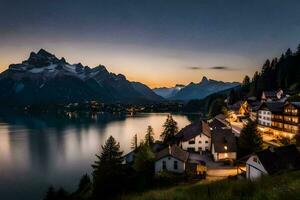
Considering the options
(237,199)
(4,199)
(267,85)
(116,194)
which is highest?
(267,85)

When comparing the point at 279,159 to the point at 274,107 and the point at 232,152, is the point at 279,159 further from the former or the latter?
the point at 274,107

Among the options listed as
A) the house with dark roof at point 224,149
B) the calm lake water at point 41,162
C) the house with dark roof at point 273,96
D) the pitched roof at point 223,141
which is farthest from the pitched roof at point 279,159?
the house with dark roof at point 273,96

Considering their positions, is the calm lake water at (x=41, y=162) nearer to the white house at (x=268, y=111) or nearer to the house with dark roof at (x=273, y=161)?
the house with dark roof at (x=273, y=161)

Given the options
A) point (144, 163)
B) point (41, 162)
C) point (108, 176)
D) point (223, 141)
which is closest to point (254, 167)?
point (144, 163)

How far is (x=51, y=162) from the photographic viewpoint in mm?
→ 78000

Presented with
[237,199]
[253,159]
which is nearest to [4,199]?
[253,159]

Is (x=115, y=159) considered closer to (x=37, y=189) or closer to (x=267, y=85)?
(x=37, y=189)

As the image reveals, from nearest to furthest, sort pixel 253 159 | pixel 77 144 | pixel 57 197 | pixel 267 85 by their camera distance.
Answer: pixel 253 159, pixel 57 197, pixel 77 144, pixel 267 85

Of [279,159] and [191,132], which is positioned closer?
[279,159]

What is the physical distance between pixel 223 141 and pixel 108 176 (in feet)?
70.9

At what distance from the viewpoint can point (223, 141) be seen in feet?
166

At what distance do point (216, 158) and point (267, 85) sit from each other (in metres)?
81.4

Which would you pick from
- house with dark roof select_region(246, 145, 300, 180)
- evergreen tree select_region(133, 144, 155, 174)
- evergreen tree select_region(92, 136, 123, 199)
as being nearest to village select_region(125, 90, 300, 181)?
house with dark roof select_region(246, 145, 300, 180)

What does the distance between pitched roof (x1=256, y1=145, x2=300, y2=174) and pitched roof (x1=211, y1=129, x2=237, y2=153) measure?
559 inches
